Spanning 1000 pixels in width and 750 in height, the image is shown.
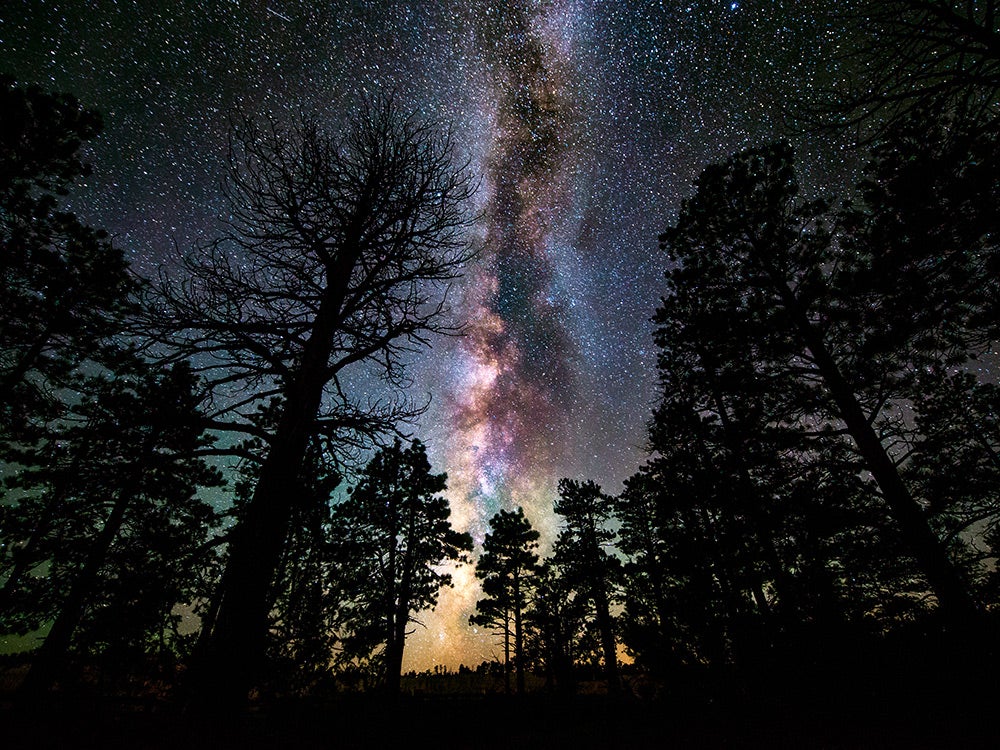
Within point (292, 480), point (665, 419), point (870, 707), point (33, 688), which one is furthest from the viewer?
point (665, 419)

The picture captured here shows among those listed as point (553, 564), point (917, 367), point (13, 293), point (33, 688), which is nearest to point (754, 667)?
point (917, 367)

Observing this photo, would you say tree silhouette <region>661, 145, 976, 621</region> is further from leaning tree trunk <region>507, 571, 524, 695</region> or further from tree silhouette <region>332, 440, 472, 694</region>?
leaning tree trunk <region>507, 571, 524, 695</region>

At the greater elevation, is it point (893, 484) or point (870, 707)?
point (893, 484)

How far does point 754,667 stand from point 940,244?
23.4ft

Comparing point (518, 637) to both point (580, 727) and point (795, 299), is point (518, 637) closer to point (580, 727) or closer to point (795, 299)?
point (580, 727)

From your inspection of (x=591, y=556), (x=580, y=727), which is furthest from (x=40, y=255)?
(x=591, y=556)

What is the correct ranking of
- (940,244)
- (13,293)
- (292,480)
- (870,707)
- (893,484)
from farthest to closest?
1. (13,293)
2. (893,484)
3. (870,707)
4. (940,244)
5. (292,480)

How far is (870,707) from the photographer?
591 cm

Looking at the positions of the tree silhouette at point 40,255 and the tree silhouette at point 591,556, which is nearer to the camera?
the tree silhouette at point 40,255

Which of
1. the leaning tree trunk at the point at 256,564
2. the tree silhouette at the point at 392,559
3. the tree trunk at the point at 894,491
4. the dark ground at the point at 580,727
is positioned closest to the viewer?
the dark ground at the point at 580,727

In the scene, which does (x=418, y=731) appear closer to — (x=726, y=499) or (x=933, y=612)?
(x=726, y=499)

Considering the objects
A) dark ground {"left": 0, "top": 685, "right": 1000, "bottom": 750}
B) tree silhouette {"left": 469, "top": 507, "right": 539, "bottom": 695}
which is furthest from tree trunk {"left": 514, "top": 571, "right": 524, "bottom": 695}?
dark ground {"left": 0, "top": 685, "right": 1000, "bottom": 750}

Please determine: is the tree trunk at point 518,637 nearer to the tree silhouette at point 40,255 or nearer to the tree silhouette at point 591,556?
the tree silhouette at point 591,556

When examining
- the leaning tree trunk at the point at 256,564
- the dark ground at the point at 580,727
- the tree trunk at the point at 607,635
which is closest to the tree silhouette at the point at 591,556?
the tree trunk at the point at 607,635
